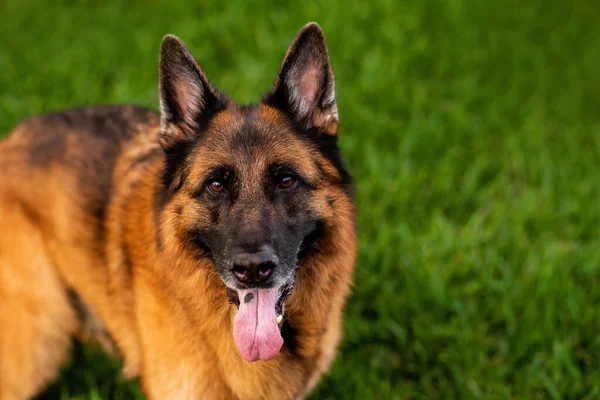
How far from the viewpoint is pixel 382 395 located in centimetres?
405

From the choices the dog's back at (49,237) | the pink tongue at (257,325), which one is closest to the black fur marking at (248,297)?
the pink tongue at (257,325)

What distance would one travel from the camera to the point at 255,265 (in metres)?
2.68

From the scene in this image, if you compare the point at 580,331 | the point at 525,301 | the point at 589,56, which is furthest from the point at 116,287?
the point at 589,56

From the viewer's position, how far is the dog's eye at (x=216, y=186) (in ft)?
9.86

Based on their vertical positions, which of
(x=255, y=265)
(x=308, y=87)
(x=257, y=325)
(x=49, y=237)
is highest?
(x=308, y=87)

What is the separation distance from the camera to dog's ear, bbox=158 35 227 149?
10.1 ft

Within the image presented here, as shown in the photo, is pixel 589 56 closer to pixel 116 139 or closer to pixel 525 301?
pixel 525 301

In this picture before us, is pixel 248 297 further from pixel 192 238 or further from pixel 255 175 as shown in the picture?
pixel 255 175

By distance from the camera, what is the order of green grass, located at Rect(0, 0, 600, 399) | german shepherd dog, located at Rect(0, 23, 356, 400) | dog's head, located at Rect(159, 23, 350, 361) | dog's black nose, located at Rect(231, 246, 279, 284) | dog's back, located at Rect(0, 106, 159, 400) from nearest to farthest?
dog's black nose, located at Rect(231, 246, 279, 284) < dog's head, located at Rect(159, 23, 350, 361) < german shepherd dog, located at Rect(0, 23, 356, 400) < dog's back, located at Rect(0, 106, 159, 400) < green grass, located at Rect(0, 0, 600, 399)

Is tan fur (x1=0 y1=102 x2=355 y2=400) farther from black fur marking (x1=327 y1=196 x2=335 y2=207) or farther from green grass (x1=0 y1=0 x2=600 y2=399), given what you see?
green grass (x1=0 y1=0 x2=600 y2=399)

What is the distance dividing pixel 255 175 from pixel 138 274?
3.24 feet

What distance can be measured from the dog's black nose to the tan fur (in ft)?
1.31

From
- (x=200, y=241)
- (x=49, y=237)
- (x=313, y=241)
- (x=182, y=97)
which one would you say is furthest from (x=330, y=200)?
(x=49, y=237)

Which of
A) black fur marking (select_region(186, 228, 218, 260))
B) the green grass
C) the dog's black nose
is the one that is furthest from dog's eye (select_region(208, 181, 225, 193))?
the green grass
